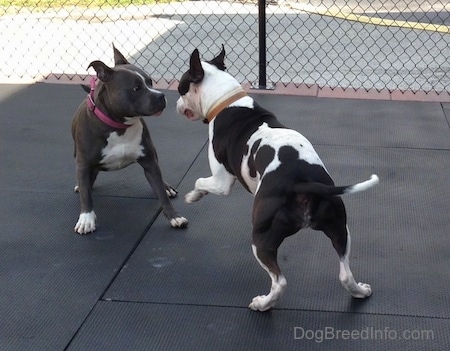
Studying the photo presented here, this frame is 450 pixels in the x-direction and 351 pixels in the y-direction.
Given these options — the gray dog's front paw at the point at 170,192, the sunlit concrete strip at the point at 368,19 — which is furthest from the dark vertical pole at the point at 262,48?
the sunlit concrete strip at the point at 368,19

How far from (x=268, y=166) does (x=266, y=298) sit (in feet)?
2.13

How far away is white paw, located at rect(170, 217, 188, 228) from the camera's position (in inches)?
168

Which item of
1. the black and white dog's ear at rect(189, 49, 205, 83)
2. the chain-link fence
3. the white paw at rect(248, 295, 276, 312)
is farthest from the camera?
the chain-link fence

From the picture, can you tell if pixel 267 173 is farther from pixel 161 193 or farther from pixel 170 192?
pixel 170 192

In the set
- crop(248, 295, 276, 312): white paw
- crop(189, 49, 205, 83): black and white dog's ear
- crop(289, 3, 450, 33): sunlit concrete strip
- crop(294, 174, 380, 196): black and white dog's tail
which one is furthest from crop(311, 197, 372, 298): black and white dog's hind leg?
crop(289, 3, 450, 33): sunlit concrete strip

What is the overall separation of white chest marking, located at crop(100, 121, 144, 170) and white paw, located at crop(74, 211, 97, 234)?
331 mm

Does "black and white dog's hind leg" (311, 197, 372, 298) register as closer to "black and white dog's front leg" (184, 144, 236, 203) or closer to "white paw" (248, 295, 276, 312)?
"white paw" (248, 295, 276, 312)

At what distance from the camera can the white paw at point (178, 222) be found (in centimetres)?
426

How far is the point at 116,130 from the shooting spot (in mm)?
4176

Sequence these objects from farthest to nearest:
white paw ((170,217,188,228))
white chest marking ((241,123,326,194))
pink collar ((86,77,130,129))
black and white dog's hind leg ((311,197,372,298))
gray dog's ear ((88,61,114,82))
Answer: white paw ((170,217,188,228)) → pink collar ((86,77,130,129)) → gray dog's ear ((88,61,114,82)) → white chest marking ((241,123,326,194)) → black and white dog's hind leg ((311,197,372,298))

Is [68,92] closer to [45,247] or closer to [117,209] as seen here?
[117,209]

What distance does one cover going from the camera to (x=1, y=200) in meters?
4.70

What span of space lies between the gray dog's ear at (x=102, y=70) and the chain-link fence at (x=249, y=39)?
11.5 ft

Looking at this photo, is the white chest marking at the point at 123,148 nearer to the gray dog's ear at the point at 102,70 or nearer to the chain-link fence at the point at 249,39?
the gray dog's ear at the point at 102,70
